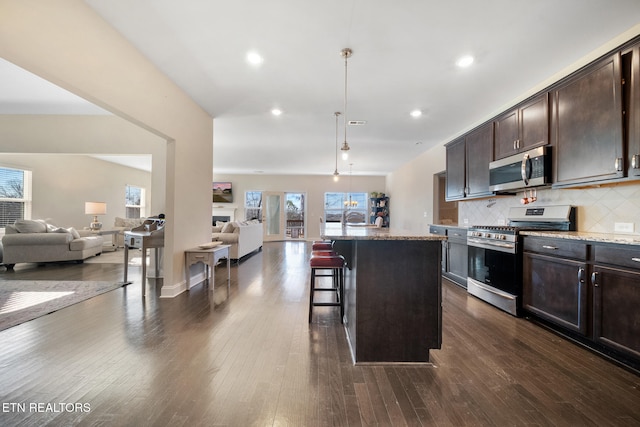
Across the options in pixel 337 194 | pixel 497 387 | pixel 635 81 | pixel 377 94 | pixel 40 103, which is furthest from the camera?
pixel 337 194

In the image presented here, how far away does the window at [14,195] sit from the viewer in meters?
5.74

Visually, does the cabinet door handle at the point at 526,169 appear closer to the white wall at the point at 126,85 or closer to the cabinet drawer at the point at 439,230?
the cabinet drawer at the point at 439,230

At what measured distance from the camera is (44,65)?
174 cm

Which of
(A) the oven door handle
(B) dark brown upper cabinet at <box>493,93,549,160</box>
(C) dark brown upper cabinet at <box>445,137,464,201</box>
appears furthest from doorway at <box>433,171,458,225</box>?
(A) the oven door handle

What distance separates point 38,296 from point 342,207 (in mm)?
8564

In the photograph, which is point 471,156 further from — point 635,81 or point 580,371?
point 580,371

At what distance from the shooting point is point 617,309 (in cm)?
192

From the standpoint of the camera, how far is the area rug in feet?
8.87

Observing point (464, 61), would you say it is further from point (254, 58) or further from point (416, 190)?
point (416, 190)

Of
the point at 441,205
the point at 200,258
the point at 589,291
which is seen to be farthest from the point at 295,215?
the point at 589,291

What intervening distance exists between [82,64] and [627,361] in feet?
15.0

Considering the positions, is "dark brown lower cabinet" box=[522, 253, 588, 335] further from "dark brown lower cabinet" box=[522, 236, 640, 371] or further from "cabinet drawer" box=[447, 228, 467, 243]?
"cabinet drawer" box=[447, 228, 467, 243]

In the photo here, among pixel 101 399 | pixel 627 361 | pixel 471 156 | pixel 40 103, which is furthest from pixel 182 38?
pixel 627 361

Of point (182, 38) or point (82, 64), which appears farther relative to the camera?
point (182, 38)
